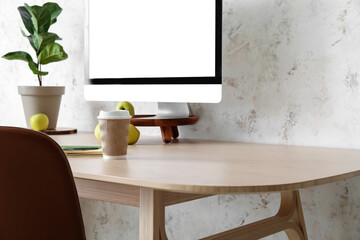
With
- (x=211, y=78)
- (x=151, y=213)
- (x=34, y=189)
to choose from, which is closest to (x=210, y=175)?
(x=151, y=213)

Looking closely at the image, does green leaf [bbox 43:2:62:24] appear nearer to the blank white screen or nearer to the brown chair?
the blank white screen

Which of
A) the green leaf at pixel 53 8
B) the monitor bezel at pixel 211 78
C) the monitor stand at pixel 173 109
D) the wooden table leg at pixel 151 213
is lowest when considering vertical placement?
the wooden table leg at pixel 151 213

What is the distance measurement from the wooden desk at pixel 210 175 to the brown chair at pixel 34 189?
3.8 inches

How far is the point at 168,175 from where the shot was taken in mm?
917

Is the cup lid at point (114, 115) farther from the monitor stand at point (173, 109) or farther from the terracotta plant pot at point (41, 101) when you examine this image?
the terracotta plant pot at point (41, 101)

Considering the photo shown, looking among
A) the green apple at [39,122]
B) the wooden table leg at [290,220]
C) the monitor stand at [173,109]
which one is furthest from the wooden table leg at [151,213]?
the green apple at [39,122]

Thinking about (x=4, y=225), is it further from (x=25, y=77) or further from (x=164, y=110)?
(x=25, y=77)

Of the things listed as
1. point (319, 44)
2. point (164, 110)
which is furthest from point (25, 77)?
point (319, 44)

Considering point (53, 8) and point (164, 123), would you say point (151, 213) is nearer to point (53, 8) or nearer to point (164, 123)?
point (164, 123)

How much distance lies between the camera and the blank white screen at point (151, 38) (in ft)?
4.70

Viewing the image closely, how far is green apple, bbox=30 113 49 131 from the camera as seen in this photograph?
6.24ft

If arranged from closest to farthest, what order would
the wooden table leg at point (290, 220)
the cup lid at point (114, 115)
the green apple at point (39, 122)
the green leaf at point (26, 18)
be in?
the cup lid at point (114, 115)
the wooden table leg at point (290, 220)
the green apple at point (39, 122)
the green leaf at point (26, 18)

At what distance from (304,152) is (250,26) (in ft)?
1.67

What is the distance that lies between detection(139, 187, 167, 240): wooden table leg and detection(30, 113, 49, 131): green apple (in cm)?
106
